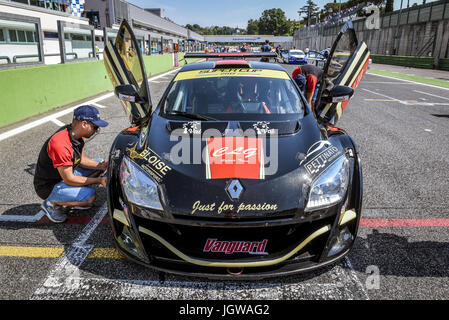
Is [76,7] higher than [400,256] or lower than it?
higher

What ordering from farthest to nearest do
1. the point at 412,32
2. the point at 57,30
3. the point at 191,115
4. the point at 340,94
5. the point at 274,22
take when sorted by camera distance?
the point at 274,22 < the point at 412,32 < the point at 57,30 < the point at 340,94 < the point at 191,115

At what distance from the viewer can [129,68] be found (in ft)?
14.5

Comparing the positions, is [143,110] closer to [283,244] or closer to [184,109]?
[184,109]

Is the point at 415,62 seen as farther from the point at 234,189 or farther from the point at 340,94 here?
the point at 234,189

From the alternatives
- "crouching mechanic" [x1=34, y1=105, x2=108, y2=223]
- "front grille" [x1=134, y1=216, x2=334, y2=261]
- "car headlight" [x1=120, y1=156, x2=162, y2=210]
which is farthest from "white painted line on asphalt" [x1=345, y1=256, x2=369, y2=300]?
"crouching mechanic" [x1=34, y1=105, x2=108, y2=223]

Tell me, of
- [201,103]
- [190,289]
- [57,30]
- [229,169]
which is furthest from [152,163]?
[57,30]

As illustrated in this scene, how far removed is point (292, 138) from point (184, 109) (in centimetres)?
115

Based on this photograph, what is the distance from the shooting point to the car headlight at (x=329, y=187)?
2.20 meters

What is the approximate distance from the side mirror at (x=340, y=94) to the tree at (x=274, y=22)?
192682 millimetres

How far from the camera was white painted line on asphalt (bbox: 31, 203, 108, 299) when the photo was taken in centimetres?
233

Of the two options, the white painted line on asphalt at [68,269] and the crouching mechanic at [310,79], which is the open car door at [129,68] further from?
the crouching mechanic at [310,79]

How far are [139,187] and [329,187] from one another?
1.26 m
